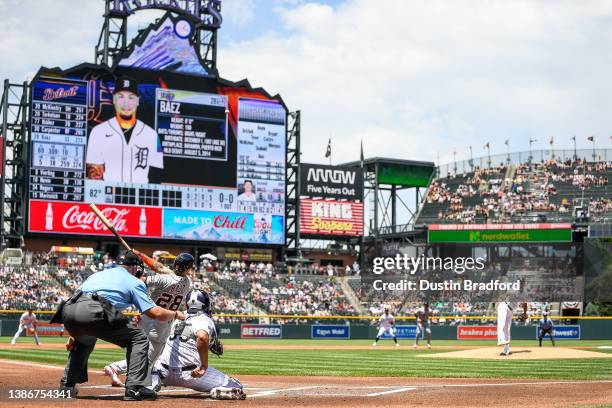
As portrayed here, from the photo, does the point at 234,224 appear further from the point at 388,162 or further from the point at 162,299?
the point at 162,299

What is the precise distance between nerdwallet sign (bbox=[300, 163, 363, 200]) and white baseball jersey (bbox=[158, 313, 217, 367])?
51859mm

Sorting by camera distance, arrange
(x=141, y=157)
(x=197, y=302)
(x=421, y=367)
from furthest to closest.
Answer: (x=141, y=157)
(x=421, y=367)
(x=197, y=302)

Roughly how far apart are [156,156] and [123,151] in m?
1.90

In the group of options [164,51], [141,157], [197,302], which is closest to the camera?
[197,302]

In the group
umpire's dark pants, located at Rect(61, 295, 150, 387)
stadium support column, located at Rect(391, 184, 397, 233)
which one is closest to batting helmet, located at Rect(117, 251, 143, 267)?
umpire's dark pants, located at Rect(61, 295, 150, 387)

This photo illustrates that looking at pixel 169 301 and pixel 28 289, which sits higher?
pixel 169 301

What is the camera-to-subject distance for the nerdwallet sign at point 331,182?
64.2 metres

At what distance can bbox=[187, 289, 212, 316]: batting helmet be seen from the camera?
12.3 meters

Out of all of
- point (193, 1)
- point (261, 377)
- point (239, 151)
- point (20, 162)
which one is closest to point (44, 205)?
point (20, 162)

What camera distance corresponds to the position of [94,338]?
35.7 ft

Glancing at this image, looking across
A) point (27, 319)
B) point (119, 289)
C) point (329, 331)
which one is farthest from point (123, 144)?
point (119, 289)

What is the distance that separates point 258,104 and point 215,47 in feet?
16.0

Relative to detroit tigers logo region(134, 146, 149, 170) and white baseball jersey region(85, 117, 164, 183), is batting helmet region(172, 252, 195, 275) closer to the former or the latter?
white baseball jersey region(85, 117, 164, 183)

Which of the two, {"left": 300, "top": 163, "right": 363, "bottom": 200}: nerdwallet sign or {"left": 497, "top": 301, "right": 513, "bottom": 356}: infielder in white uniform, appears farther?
{"left": 300, "top": 163, "right": 363, "bottom": 200}: nerdwallet sign
